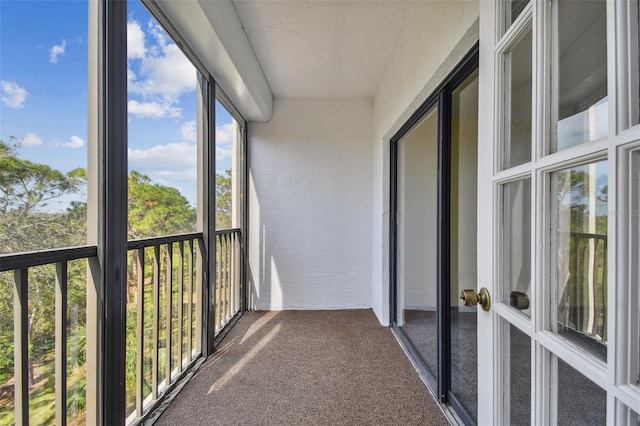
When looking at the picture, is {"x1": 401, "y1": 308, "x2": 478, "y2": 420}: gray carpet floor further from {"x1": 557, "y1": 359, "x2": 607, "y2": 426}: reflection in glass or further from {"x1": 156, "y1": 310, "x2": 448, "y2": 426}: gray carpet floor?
{"x1": 557, "y1": 359, "x2": 607, "y2": 426}: reflection in glass

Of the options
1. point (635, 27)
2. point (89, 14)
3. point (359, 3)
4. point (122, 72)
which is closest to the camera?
point (635, 27)

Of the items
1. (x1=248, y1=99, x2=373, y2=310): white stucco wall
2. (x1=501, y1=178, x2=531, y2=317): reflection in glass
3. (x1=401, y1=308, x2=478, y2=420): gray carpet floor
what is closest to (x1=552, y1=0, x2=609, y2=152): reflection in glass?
(x1=501, y1=178, x2=531, y2=317): reflection in glass

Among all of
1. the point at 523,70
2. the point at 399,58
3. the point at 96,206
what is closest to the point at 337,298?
the point at 399,58

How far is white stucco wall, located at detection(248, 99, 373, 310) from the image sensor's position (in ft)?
11.3

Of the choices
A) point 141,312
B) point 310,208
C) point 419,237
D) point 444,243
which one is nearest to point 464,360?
point 444,243

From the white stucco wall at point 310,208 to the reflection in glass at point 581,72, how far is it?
2811mm

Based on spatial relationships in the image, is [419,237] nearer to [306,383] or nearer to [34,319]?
[306,383]

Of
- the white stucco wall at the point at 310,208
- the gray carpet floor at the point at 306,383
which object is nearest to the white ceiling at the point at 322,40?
the white stucco wall at the point at 310,208

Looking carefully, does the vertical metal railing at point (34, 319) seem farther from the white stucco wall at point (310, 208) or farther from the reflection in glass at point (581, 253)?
the white stucco wall at point (310, 208)

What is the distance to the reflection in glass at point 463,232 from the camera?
1610 mm

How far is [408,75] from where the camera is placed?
2109mm

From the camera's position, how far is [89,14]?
3.87ft

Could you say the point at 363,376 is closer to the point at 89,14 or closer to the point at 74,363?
the point at 74,363

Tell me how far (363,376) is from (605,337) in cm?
175
